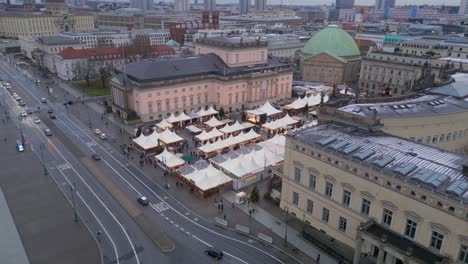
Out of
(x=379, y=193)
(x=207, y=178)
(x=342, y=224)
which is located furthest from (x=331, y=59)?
(x=379, y=193)

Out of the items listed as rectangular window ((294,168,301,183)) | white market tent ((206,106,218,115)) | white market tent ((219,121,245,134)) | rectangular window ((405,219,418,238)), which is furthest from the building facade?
rectangular window ((405,219,418,238))

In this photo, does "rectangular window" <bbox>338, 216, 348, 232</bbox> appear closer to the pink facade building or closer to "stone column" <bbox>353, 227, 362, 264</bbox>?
"stone column" <bbox>353, 227, 362, 264</bbox>

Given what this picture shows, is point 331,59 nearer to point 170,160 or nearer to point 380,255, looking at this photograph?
point 170,160

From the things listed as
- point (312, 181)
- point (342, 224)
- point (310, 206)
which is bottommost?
point (342, 224)

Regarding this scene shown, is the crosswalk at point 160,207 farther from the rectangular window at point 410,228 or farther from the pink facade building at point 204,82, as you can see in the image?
the pink facade building at point 204,82

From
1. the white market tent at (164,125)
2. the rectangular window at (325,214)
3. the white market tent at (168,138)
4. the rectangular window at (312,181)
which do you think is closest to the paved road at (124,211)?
the rectangular window at (325,214)

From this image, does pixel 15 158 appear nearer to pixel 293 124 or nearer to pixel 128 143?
pixel 128 143
